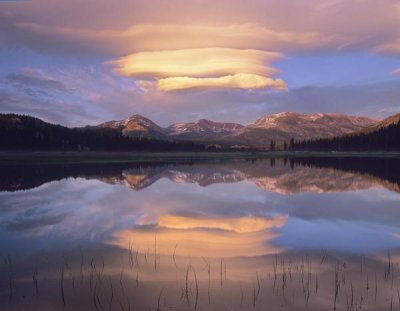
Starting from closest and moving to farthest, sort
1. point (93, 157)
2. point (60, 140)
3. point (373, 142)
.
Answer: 1. point (93, 157)
2. point (60, 140)
3. point (373, 142)

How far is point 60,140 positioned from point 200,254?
440 ft

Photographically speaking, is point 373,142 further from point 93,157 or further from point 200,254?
point 200,254

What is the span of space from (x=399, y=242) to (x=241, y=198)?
1538cm

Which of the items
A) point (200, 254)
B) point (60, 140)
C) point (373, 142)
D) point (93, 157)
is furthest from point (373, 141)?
point (200, 254)

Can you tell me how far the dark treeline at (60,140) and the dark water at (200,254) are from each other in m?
103

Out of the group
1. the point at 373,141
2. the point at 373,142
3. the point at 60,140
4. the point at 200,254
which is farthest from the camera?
the point at 373,141

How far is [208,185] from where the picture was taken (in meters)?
41.2

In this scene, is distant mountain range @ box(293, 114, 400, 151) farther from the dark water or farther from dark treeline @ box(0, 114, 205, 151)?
the dark water

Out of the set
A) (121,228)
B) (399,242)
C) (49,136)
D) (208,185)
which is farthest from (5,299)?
(49,136)

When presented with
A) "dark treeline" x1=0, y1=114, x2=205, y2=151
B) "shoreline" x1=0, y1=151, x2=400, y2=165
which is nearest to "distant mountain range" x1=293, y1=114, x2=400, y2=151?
"shoreline" x1=0, y1=151, x2=400, y2=165

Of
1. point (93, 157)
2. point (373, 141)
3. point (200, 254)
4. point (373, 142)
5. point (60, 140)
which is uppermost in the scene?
point (373, 141)

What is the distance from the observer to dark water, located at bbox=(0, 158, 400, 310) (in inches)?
408

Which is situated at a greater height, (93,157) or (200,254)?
(93,157)

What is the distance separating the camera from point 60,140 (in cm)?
14162
